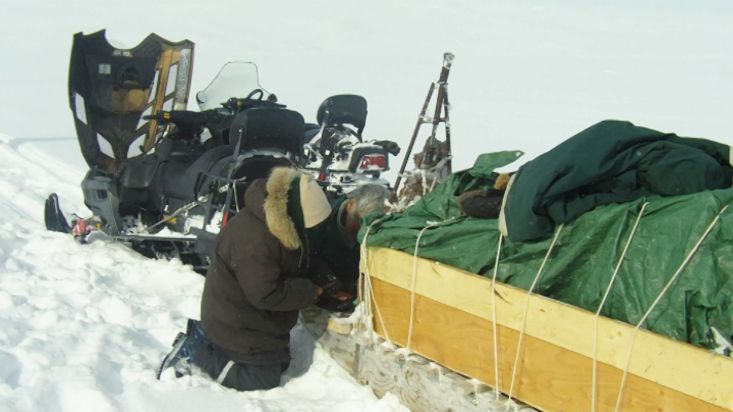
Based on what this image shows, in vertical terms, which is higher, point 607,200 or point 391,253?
point 607,200

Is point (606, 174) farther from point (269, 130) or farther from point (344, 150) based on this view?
point (344, 150)

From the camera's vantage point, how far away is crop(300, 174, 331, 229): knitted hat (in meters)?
3.98

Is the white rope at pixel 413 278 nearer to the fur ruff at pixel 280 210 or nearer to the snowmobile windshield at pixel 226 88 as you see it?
the fur ruff at pixel 280 210

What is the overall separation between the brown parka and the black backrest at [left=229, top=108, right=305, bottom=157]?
1.66 m

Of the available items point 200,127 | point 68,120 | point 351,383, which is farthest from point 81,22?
point 351,383

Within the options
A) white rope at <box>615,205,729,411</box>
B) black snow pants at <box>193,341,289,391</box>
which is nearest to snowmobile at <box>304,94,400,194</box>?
black snow pants at <box>193,341,289,391</box>

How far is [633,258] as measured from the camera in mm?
3014

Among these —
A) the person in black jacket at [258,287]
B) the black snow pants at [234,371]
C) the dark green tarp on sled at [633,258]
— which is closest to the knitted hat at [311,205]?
the person in black jacket at [258,287]

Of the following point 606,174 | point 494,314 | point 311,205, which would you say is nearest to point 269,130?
point 311,205

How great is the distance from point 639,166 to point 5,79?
18628mm

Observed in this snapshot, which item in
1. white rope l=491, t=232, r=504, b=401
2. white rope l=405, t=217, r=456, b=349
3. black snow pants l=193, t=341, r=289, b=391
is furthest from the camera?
black snow pants l=193, t=341, r=289, b=391

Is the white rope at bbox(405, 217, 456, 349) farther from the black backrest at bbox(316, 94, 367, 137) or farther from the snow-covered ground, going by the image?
the black backrest at bbox(316, 94, 367, 137)

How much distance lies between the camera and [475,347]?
3482 mm

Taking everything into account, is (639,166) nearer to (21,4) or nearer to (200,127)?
(200,127)
